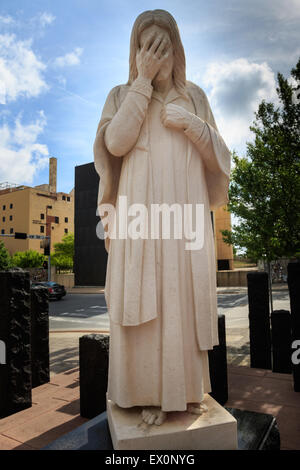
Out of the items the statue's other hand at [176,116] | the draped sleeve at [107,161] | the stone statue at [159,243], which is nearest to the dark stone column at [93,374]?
the stone statue at [159,243]

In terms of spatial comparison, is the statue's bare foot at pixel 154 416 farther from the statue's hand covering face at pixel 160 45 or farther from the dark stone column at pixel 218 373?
the statue's hand covering face at pixel 160 45

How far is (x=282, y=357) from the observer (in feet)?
16.4

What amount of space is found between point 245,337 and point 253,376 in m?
A: 3.86

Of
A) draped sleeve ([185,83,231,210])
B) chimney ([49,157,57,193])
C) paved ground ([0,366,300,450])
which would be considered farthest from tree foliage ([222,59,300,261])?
chimney ([49,157,57,193])

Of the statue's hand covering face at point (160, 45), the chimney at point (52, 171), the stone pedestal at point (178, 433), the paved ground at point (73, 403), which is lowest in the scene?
the paved ground at point (73, 403)

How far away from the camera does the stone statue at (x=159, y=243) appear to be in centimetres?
197

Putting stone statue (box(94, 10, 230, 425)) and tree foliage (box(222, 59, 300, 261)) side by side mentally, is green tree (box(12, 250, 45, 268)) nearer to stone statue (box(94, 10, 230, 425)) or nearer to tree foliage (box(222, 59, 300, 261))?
tree foliage (box(222, 59, 300, 261))

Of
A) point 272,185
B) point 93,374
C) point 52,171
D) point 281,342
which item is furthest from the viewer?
point 52,171

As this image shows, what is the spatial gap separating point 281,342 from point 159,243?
3958 millimetres

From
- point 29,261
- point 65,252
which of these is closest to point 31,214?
point 65,252

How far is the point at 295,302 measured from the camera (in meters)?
4.02

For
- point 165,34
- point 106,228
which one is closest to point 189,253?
point 106,228

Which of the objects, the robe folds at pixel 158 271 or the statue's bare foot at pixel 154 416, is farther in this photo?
the robe folds at pixel 158 271

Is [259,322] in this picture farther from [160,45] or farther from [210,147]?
[160,45]
